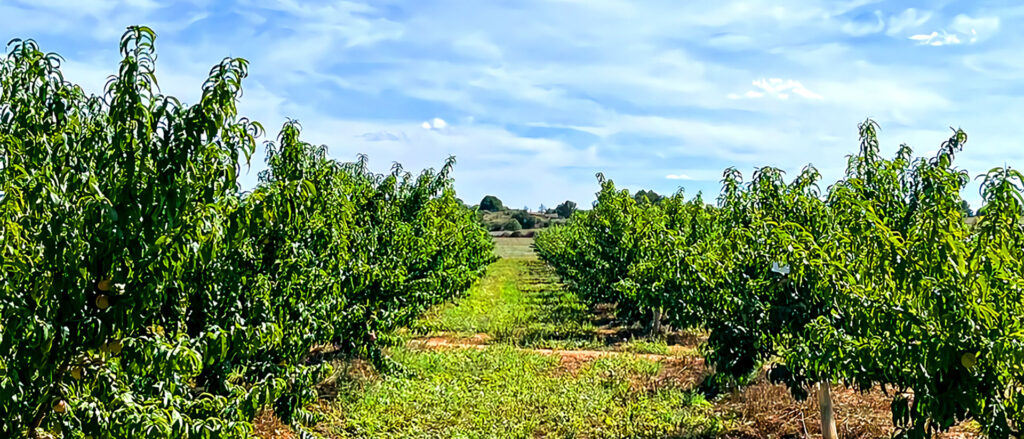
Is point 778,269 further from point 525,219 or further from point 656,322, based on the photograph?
point 525,219

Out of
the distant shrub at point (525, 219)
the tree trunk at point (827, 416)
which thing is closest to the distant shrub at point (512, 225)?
the distant shrub at point (525, 219)

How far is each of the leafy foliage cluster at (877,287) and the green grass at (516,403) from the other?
6.26ft

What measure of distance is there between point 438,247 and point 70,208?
36.3 feet

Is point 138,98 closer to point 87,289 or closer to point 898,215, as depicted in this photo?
point 87,289

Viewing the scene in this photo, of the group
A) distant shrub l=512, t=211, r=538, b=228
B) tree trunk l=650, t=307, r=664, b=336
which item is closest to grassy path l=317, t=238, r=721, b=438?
tree trunk l=650, t=307, r=664, b=336

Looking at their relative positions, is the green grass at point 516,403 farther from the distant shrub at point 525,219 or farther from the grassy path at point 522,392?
the distant shrub at point 525,219

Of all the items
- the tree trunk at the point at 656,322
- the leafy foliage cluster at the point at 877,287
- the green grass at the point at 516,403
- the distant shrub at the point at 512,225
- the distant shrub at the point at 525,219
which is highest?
the distant shrub at the point at 525,219

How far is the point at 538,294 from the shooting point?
103ft

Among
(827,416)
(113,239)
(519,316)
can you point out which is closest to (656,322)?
→ (519,316)

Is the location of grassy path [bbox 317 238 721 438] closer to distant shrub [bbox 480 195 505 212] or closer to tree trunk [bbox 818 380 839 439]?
tree trunk [bbox 818 380 839 439]

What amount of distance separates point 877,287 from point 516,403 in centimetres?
694

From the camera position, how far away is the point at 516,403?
1109cm

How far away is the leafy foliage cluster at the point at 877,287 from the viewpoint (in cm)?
446

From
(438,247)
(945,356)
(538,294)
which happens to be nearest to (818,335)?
(945,356)
